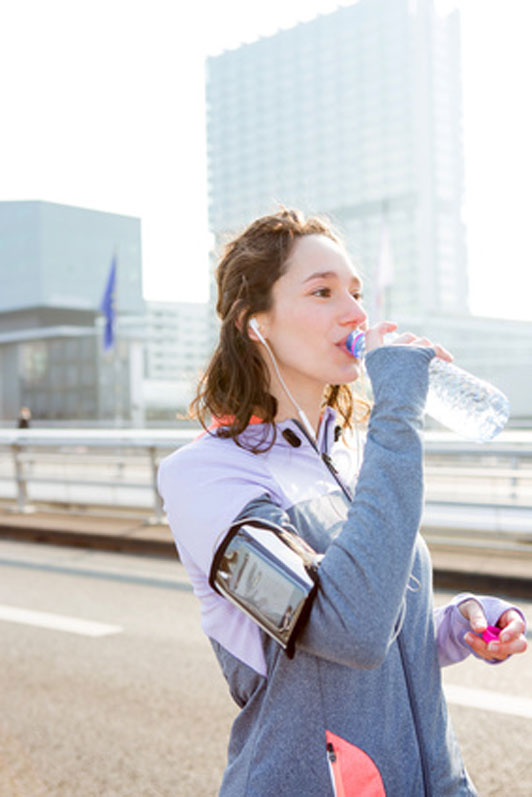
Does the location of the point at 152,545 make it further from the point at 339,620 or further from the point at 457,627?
the point at 339,620

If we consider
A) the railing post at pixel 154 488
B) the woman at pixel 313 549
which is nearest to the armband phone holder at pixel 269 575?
the woman at pixel 313 549

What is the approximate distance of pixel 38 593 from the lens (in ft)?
24.1

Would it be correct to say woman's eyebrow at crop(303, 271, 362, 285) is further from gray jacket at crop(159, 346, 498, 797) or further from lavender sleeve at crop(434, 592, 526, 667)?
lavender sleeve at crop(434, 592, 526, 667)

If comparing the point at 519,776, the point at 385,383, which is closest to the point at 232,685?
the point at 385,383

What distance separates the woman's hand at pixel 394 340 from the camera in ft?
4.39

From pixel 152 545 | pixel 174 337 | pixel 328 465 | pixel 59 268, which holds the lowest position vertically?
pixel 152 545

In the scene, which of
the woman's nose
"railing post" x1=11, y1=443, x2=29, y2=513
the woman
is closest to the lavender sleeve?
the woman

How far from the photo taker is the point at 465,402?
1.71 m

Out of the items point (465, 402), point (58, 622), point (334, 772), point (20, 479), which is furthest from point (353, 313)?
point (20, 479)

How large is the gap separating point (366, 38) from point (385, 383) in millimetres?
143587

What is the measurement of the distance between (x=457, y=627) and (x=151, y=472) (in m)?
8.85

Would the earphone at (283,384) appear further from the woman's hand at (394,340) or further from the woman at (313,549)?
A: the woman's hand at (394,340)

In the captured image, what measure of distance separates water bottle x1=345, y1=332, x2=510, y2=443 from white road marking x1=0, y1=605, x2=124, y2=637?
4663 mm

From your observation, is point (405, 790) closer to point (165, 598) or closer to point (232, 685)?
point (232, 685)
